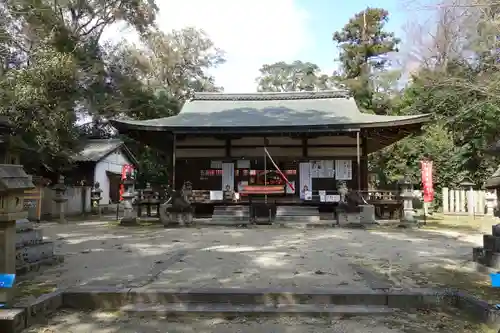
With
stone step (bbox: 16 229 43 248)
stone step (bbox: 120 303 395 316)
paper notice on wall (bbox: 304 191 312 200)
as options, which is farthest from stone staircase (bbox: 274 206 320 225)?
stone step (bbox: 120 303 395 316)

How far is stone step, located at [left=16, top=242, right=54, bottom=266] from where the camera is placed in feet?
18.1

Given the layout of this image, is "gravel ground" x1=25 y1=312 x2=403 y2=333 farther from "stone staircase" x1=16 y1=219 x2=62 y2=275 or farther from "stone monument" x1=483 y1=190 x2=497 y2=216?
"stone monument" x1=483 y1=190 x2=497 y2=216

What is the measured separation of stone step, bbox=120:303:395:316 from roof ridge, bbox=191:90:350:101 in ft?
52.4

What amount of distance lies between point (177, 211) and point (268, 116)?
582 cm

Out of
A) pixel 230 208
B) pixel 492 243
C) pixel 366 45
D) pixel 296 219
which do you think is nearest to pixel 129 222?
pixel 230 208

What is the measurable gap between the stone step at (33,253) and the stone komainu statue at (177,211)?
22.5ft

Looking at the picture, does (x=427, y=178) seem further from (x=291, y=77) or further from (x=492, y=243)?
(x=291, y=77)

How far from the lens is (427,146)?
72.1ft

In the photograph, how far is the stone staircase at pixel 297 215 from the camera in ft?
45.8

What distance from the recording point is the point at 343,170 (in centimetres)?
1609

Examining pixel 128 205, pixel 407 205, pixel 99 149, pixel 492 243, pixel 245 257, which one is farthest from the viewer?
pixel 99 149

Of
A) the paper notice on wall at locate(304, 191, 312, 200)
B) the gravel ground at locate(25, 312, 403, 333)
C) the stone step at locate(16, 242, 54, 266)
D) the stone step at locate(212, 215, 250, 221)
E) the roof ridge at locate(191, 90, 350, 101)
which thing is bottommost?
the gravel ground at locate(25, 312, 403, 333)

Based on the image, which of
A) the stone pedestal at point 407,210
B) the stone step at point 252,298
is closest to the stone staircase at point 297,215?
the stone pedestal at point 407,210

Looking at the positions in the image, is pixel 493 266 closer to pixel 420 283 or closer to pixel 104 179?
pixel 420 283
